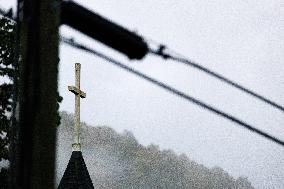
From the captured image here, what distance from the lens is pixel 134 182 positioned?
574 feet

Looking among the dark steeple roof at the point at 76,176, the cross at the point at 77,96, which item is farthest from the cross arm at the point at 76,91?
the dark steeple roof at the point at 76,176

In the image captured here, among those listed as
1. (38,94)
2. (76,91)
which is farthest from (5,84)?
(38,94)

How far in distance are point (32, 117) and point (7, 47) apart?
13.8m

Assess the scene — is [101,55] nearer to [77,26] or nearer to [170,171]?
[77,26]

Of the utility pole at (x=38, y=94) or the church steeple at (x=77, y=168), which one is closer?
the utility pole at (x=38, y=94)

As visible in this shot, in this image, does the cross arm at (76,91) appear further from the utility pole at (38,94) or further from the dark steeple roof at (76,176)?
the utility pole at (38,94)

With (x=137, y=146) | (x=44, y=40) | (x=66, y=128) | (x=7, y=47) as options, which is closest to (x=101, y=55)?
(x=44, y=40)

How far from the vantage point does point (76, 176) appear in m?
17.9

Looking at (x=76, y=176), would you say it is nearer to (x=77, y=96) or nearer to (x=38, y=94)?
(x=77, y=96)

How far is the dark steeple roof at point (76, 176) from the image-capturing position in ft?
58.1

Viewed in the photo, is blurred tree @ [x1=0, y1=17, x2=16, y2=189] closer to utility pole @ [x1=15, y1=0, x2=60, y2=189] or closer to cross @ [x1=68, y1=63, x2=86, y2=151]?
cross @ [x1=68, y1=63, x2=86, y2=151]

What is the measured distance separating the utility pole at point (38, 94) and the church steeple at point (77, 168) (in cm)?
1335

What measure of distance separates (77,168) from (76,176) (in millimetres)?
407

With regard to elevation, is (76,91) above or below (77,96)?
above
